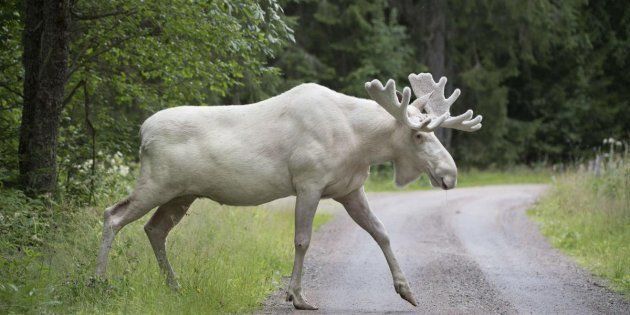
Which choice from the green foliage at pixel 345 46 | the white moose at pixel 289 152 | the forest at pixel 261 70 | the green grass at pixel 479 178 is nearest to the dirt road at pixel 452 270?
the white moose at pixel 289 152

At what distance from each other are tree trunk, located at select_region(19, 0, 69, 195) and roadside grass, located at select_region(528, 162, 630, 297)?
20.6ft

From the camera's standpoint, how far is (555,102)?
36.2 metres

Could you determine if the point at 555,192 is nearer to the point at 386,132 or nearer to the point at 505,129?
the point at 386,132

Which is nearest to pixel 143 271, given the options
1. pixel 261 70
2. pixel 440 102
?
pixel 440 102

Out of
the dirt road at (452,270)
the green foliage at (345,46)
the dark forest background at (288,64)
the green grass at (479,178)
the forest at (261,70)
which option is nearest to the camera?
the dirt road at (452,270)

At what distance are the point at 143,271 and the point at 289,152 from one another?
1774mm

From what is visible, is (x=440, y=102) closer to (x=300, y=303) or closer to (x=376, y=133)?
(x=376, y=133)

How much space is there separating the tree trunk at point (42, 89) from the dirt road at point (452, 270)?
298 cm

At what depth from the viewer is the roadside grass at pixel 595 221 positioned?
417 inches

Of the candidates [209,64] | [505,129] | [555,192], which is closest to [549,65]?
[505,129]

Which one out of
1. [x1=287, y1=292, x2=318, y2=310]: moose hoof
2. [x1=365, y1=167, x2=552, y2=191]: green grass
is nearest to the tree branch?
[x1=287, y1=292, x2=318, y2=310]: moose hoof

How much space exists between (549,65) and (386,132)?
30.3m

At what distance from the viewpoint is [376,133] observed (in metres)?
8.12

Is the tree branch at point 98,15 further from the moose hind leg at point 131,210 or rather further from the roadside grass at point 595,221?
the roadside grass at point 595,221
